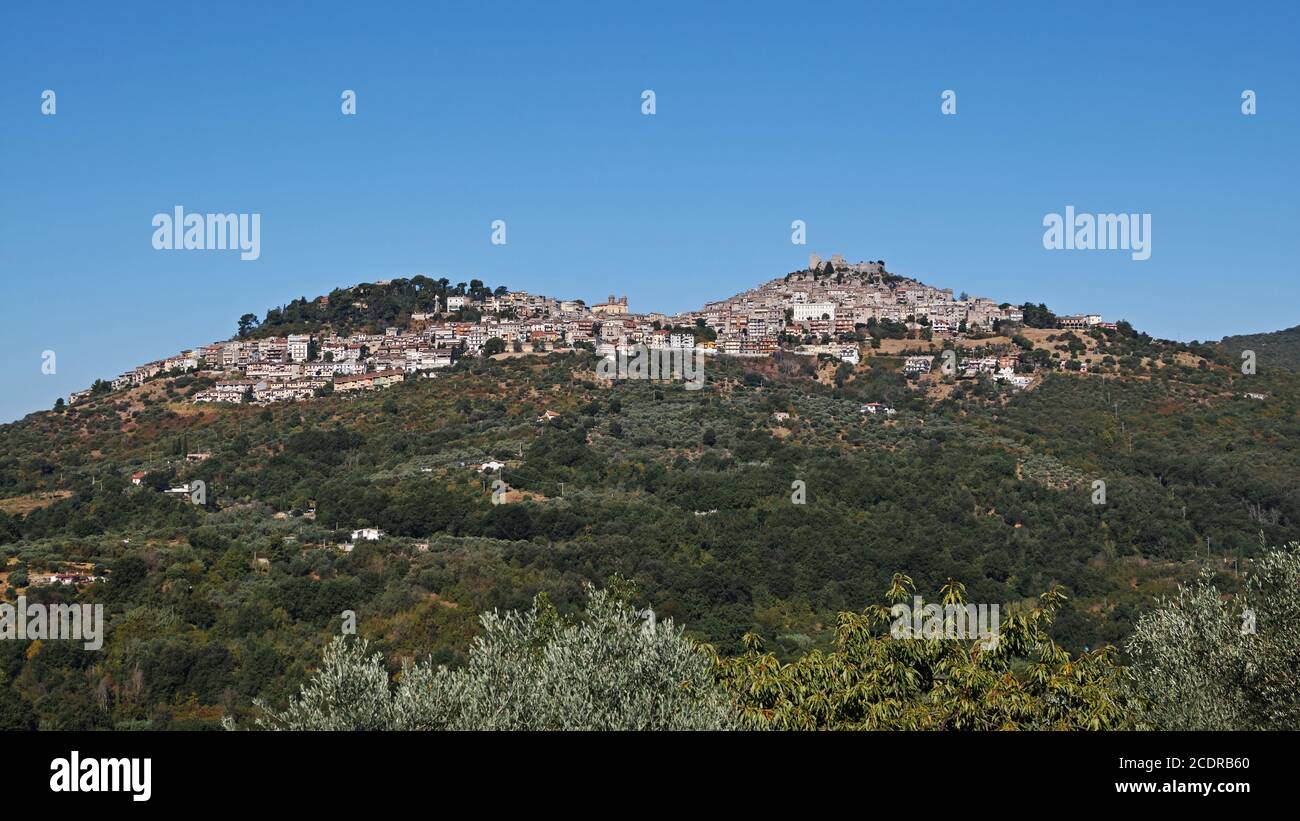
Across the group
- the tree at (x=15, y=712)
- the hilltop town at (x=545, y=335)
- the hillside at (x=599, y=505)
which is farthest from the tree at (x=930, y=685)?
the hilltop town at (x=545, y=335)

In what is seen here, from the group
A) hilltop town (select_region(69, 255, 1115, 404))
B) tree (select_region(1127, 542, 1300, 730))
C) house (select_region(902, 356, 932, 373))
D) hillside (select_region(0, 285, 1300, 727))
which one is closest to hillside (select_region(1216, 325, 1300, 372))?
hilltop town (select_region(69, 255, 1115, 404))

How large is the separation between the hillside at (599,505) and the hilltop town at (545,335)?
366cm

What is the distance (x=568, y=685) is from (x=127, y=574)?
24.5 m

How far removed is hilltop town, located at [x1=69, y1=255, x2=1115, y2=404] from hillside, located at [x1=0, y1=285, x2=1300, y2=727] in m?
3.66

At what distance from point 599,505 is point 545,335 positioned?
40.7 meters

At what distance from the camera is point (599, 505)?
1665 inches

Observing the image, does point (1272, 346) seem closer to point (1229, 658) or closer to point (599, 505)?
point (599, 505)

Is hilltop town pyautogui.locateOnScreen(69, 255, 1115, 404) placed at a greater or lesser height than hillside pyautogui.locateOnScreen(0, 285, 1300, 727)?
greater

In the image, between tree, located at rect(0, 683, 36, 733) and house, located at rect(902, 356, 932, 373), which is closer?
tree, located at rect(0, 683, 36, 733)

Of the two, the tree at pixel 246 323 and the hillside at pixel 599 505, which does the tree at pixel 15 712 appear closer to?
the hillside at pixel 599 505

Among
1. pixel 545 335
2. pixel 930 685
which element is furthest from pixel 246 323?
pixel 930 685

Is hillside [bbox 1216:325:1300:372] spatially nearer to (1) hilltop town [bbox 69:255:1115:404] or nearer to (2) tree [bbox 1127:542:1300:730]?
(1) hilltop town [bbox 69:255:1115:404]

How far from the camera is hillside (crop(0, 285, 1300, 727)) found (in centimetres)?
2872
